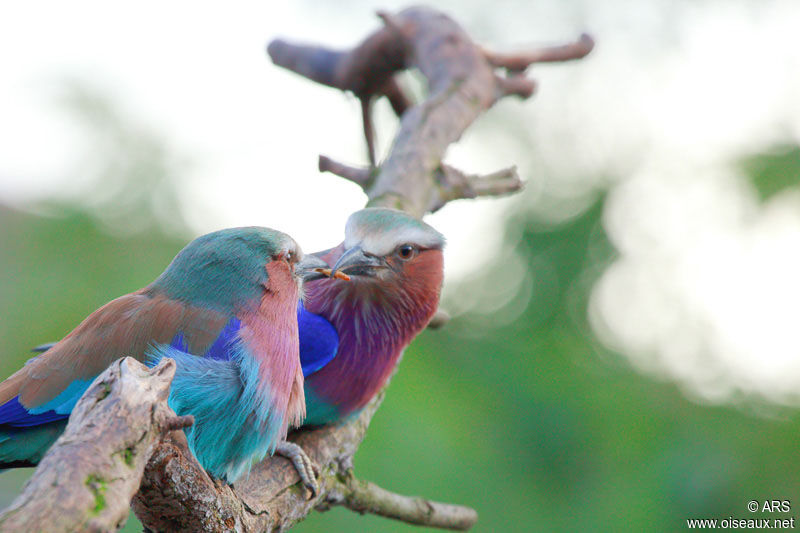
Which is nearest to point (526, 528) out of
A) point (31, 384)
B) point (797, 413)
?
point (797, 413)

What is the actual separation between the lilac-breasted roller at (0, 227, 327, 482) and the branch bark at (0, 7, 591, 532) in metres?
0.20

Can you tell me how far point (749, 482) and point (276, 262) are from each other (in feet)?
12.6

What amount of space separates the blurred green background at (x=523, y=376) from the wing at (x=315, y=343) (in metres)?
1.81

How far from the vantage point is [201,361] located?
2.16 meters

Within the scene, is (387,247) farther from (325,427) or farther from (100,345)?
(100,345)

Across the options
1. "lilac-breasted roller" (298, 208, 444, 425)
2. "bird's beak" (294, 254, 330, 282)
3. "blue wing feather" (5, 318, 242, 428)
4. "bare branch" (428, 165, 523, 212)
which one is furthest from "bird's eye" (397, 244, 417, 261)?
"blue wing feather" (5, 318, 242, 428)

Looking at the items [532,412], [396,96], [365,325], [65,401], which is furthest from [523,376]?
[65,401]

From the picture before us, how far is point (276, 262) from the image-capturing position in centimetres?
251

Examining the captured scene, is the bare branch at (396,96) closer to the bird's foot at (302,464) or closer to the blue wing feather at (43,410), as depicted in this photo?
the bird's foot at (302,464)

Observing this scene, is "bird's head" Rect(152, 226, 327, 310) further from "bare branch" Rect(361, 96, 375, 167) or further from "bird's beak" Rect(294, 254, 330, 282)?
"bare branch" Rect(361, 96, 375, 167)

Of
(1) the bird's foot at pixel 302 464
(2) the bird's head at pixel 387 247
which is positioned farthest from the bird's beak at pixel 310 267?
(1) the bird's foot at pixel 302 464

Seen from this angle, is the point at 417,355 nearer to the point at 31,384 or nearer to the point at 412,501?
the point at 412,501

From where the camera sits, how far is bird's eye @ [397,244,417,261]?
9.63 ft

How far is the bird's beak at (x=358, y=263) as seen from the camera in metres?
2.84
